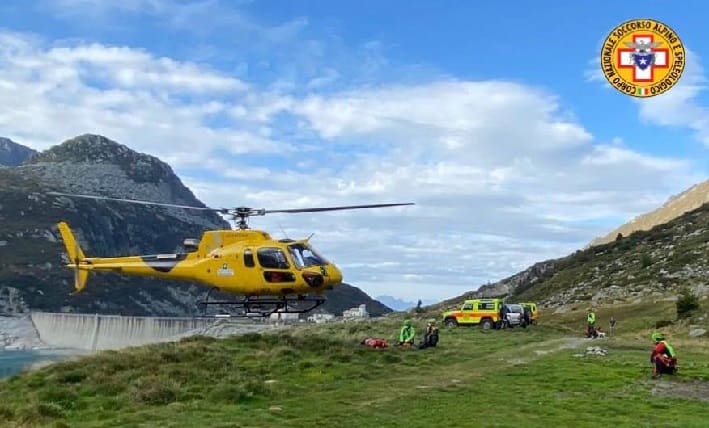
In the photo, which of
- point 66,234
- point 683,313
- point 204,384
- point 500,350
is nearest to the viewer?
point 204,384

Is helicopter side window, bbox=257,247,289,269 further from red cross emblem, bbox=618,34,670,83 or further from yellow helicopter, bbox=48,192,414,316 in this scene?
red cross emblem, bbox=618,34,670,83

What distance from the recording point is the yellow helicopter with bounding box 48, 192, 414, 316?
80.9 feet

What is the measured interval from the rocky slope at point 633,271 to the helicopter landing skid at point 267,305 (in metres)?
35.0

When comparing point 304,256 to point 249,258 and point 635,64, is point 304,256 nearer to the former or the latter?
point 249,258

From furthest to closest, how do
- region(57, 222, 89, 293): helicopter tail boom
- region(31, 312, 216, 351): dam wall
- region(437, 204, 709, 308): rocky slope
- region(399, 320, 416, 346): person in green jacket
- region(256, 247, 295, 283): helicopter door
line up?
region(31, 312, 216, 351): dam wall < region(437, 204, 709, 308): rocky slope < region(399, 320, 416, 346): person in green jacket < region(57, 222, 89, 293): helicopter tail boom < region(256, 247, 295, 283): helicopter door

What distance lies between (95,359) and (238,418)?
14.0 meters

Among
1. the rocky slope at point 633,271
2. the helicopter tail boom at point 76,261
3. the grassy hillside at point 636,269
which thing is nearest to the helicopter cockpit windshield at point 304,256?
the helicopter tail boom at point 76,261

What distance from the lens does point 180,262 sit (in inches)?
1057

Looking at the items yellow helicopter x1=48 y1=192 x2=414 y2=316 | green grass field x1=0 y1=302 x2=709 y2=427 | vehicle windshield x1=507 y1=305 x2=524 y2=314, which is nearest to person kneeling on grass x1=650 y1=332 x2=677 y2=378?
green grass field x1=0 y1=302 x2=709 y2=427

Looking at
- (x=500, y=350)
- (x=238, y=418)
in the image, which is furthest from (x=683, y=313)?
(x=238, y=418)

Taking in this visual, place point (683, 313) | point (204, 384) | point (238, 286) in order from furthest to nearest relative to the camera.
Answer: point (683, 313) < point (238, 286) < point (204, 384)

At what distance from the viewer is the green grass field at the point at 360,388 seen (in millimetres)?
15750

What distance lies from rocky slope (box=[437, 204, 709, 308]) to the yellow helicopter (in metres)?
35.7

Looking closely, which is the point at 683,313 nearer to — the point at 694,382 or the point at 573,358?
the point at 573,358
